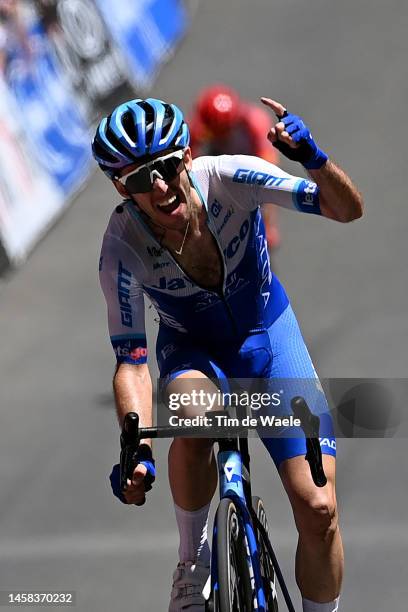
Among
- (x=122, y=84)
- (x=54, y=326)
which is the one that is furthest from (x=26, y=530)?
(x=122, y=84)

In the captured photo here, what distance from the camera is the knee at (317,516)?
4066 mm

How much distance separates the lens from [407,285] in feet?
26.9

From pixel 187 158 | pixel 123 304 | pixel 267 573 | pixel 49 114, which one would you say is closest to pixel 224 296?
pixel 123 304

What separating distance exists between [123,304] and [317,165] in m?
0.82

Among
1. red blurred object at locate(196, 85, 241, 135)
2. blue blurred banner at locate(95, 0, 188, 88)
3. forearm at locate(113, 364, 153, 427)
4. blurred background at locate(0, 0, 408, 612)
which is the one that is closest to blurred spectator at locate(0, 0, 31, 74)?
blurred background at locate(0, 0, 408, 612)

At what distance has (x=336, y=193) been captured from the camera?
3996mm

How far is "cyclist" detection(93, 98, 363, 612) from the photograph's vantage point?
403 cm

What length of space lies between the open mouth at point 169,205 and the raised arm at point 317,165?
378 millimetres

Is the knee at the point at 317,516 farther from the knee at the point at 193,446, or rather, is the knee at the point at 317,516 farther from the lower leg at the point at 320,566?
the knee at the point at 193,446

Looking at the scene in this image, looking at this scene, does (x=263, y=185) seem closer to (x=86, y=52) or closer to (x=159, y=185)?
(x=159, y=185)

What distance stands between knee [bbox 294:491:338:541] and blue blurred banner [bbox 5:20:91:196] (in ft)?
18.7

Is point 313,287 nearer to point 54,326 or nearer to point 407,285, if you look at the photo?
point 407,285

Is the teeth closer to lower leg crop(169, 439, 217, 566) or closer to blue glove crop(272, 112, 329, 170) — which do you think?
blue glove crop(272, 112, 329, 170)

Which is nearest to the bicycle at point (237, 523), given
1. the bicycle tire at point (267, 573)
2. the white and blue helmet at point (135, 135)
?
the bicycle tire at point (267, 573)
